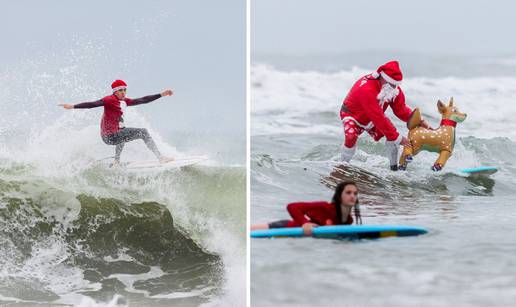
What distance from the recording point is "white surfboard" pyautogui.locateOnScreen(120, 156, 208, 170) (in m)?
3.36

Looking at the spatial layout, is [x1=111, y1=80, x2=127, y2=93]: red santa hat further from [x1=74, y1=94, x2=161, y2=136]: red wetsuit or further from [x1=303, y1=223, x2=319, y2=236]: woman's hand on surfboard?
[x1=303, y1=223, x2=319, y2=236]: woman's hand on surfboard

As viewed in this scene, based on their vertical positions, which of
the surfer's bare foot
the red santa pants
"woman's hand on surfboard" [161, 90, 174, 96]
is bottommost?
the surfer's bare foot

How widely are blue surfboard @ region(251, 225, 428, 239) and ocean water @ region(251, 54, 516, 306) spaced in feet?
0.09

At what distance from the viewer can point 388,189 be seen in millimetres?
3354

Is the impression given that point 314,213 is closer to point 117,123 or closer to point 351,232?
point 351,232

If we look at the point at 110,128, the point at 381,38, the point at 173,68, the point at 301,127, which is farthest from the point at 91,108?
the point at 381,38

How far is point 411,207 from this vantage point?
321cm

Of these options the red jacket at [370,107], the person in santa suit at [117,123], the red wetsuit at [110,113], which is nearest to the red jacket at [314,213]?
the red jacket at [370,107]

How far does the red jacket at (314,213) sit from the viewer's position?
279cm

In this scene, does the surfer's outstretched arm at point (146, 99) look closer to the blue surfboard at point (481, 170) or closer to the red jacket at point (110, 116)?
the red jacket at point (110, 116)

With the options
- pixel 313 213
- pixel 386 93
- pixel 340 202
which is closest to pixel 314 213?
pixel 313 213

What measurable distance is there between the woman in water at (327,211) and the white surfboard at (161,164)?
0.74 metres

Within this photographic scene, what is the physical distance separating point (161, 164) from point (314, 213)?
920 millimetres

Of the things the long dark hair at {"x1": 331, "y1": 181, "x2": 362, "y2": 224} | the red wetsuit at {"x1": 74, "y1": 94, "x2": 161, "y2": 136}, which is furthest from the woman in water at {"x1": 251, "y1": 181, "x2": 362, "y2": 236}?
the red wetsuit at {"x1": 74, "y1": 94, "x2": 161, "y2": 136}
